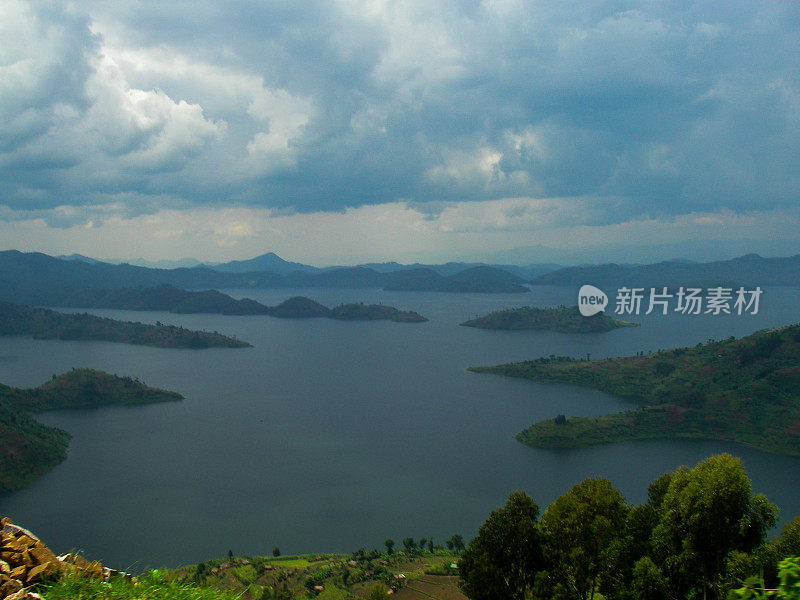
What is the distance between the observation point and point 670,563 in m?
17.7

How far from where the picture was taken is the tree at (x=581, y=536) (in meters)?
19.3

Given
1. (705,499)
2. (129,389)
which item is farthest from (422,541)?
(129,389)

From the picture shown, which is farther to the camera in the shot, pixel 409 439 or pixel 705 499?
pixel 409 439

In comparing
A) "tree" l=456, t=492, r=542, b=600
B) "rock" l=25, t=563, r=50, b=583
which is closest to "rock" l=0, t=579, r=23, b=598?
"rock" l=25, t=563, r=50, b=583

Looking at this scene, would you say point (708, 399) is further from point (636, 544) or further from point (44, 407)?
point (44, 407)

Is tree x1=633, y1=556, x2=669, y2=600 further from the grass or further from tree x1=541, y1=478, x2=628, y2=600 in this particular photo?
the grass

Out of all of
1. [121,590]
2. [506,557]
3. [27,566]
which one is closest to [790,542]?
[506,557]

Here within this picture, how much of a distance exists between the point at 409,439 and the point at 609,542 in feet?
212

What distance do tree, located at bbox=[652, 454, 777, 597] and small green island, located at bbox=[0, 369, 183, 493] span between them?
74015 millimetres

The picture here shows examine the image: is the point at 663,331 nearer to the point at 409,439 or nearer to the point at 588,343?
the point at 588,343

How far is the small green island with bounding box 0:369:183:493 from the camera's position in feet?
223

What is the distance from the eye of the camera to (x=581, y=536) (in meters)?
19.8

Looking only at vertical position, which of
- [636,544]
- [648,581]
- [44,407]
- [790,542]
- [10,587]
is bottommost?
[44,407]

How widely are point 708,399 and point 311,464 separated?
6523 cm
